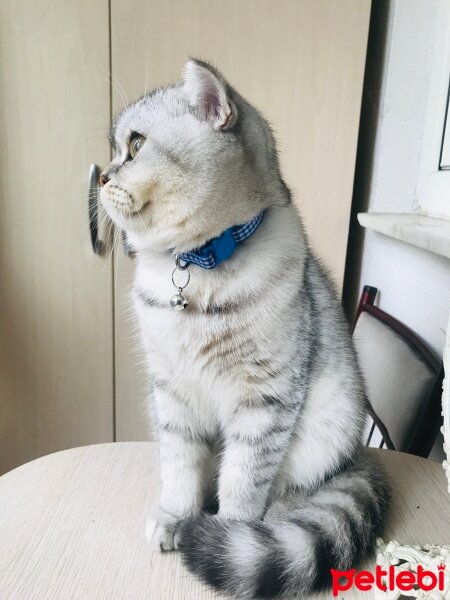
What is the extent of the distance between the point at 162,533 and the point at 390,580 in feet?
0.91

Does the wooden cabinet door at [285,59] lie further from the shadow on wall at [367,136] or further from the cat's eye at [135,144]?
the cat's eye at [135,144]

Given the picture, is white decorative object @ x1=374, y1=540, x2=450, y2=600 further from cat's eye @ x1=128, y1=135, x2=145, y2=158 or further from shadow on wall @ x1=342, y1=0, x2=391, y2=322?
shadow on wall @ x1=342, y1=0, x2=391, y2=322

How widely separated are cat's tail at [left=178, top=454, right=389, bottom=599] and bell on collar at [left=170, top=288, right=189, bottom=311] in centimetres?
27

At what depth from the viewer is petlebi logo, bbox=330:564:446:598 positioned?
554 mm

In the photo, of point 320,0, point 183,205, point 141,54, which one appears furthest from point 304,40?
point 183,205

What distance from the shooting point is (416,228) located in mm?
959

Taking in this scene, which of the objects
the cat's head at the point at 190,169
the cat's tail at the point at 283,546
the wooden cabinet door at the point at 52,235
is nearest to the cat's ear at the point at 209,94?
the cat's head at the point at 190,169

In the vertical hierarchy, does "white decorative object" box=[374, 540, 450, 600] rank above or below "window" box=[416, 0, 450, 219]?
below

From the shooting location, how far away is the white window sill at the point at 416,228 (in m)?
0.86

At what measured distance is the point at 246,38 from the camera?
4.26 feet

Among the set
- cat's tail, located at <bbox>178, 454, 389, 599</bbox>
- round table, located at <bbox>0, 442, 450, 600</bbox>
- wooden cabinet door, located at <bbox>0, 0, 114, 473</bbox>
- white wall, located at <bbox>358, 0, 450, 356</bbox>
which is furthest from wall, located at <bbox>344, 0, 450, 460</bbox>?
wooden cabinet door, located at <bbox>0, 0, 114, 473</bbox>

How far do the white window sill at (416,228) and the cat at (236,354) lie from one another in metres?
0.24

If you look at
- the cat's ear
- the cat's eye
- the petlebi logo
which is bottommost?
the petlebi logo

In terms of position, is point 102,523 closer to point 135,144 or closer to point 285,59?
point 135,144
